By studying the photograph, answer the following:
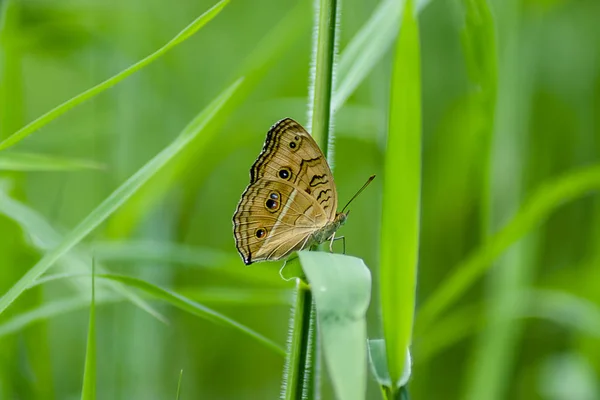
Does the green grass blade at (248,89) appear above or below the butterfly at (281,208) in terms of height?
above

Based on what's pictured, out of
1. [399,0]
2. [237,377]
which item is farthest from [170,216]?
[399,0]

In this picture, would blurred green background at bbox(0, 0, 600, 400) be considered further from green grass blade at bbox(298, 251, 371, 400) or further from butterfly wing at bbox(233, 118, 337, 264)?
green grass blade at bbox(298, 251, 371, 400)

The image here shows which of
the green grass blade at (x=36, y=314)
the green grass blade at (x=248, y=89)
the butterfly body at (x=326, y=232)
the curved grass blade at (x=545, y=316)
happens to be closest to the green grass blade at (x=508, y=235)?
the curved grass blade at (x=545, y=316)

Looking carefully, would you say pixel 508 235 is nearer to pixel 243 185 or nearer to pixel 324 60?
pixel 324 60

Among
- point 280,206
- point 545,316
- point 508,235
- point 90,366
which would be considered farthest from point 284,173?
point 545,316

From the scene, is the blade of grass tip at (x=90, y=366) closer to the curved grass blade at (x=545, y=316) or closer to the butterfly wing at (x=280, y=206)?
the butterfly wing at (x=280, y=206)

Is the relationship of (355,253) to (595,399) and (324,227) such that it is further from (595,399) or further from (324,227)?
(324,227)
